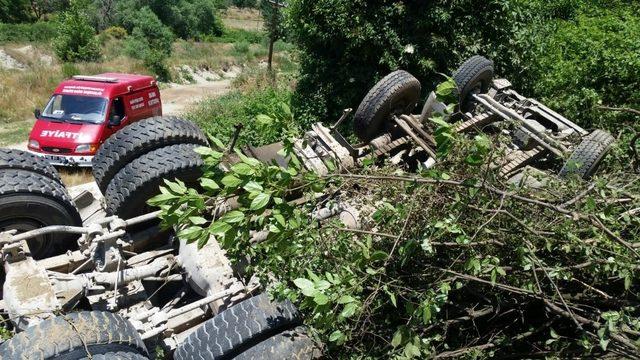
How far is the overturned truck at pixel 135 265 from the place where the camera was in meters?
2.79

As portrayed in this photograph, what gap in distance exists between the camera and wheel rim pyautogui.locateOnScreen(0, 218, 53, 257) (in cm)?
367

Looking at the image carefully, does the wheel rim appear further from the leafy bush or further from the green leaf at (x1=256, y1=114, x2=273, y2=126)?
the green leaf at (x1=256, y1=114, x2=273, y2=126)

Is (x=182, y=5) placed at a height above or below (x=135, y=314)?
below

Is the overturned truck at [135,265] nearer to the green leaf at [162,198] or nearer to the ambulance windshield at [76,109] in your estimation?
the green leaf at [162,198]

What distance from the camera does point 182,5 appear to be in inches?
2110

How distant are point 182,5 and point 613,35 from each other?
171 feet

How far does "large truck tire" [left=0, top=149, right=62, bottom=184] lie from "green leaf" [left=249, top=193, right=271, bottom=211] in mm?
2773

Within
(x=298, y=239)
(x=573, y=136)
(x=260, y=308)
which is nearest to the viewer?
(x=298, y=239)

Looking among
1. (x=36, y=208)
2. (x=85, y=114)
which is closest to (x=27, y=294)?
(x=36, y=208)

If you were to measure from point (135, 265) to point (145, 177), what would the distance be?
0.74 metres

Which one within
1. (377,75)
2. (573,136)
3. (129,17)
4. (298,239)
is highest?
(298,239)

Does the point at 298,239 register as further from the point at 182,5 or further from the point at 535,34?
the point at 182,5

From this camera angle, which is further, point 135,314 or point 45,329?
point 135,314

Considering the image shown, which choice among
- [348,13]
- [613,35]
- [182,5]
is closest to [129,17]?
[182,5]
